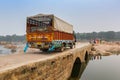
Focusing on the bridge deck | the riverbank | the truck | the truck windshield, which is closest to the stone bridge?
the bridge deck

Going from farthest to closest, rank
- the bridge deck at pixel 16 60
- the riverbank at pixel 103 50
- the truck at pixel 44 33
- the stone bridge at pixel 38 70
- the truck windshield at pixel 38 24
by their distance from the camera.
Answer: the riverbank at pixel 103 50, the truck windshield at pixel 38 24, the truck at pixel 44 33, the bridge deck at pixel 16 60, the stone bridge at pixel 38 70

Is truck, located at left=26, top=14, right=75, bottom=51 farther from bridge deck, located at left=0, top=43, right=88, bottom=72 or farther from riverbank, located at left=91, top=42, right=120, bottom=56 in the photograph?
riverbank, located at left=91, top=42, right=120, bottom=56

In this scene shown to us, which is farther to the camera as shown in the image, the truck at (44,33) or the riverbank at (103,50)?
the riverbank at (103,50)

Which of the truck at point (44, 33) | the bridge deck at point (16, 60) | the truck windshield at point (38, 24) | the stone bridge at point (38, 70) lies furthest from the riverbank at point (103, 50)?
the stone bridge at point (38, 70)

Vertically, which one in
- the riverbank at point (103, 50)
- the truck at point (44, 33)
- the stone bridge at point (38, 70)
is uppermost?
the truck at point (44, 33)

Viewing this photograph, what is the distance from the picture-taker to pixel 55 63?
1288 centimetres

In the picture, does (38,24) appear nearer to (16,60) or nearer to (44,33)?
(44,33)

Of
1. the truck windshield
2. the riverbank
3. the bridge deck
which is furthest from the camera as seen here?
the riverbank

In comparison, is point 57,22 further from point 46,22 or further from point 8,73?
point 8,73

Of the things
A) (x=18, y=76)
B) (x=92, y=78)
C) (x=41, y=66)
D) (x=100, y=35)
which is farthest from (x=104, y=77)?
(x=100, y=35)

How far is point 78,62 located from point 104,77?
483 centimetres

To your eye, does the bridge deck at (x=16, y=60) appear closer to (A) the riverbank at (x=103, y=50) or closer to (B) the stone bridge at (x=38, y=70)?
(B) the stone bridge at (x=38, y=70)

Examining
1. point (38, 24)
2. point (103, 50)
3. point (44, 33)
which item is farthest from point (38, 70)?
point (103, 50)

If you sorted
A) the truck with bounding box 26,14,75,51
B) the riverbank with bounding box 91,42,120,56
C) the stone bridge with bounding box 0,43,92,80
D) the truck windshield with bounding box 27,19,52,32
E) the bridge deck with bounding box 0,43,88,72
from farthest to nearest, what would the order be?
the riverbank with bounding box 91,42,120,56
the truck windshield with bounding box 27,19,52,32
the truck with bounding box 26,14,75,51
the bridge deck with bounding box 0,43,88,72
the stone bridge with bounding box 0,43,92,80
